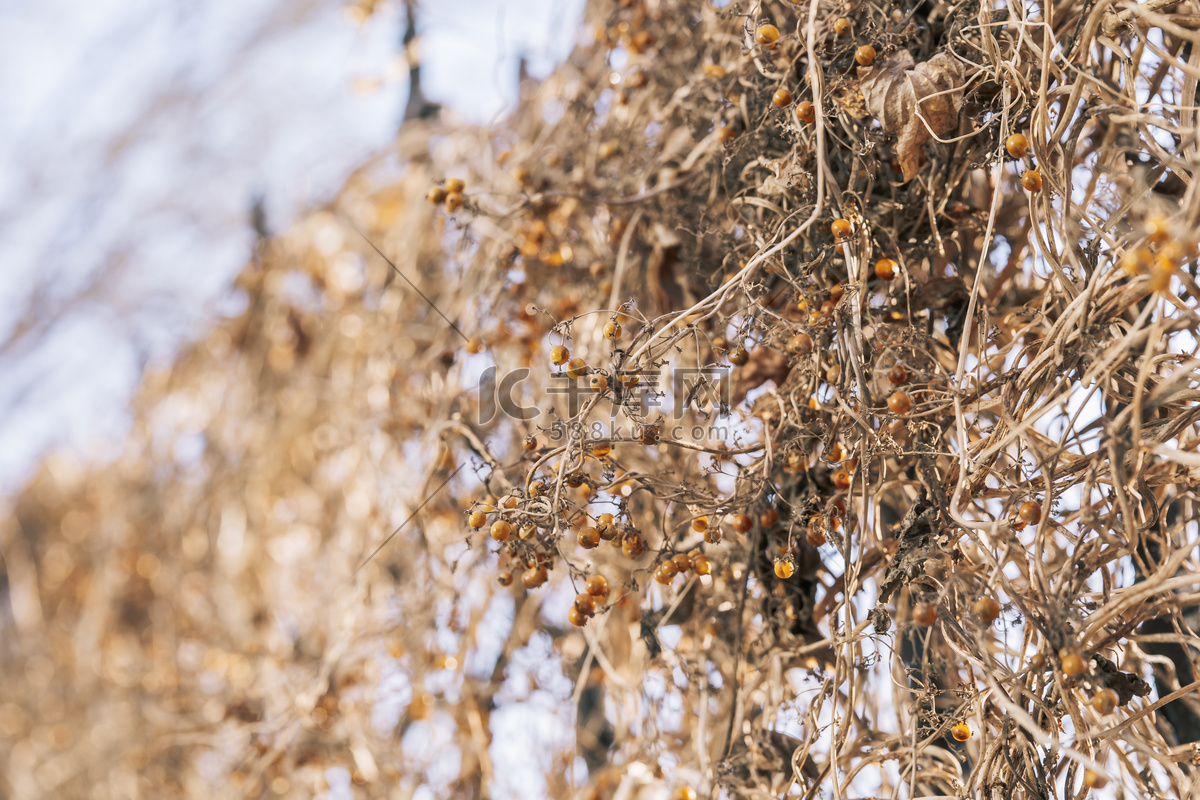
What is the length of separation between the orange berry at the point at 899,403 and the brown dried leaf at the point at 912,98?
0.51 feet

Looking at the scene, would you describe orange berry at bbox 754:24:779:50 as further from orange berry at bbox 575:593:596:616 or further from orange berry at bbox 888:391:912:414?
orange berry at bbox 575:593:596:616

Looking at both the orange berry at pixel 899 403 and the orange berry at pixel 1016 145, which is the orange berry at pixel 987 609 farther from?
the orange berry at pixel 1016 145

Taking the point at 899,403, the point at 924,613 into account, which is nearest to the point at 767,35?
the point at 899,403

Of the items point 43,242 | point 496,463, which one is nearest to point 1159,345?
point 496,463

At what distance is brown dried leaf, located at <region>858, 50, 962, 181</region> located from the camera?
481 millimetres

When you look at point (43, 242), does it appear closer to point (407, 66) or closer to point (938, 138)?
point (407, 66)

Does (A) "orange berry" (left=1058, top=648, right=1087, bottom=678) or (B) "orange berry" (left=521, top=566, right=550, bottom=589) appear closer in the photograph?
(A) "orange berry" (left=1058, top=648, right=1087, bottom=678)

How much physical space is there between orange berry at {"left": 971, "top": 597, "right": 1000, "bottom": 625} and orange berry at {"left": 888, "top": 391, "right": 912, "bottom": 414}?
0.13 meters

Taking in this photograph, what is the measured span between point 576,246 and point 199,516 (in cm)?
102

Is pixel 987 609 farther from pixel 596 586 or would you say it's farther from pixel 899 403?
pixel 596 586

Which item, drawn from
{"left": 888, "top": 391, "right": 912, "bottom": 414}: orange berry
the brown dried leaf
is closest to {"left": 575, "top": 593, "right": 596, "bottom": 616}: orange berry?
{"left": 888, "top": 391, "right": 912, "bottom": 414}: orange berry

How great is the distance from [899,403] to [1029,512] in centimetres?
11

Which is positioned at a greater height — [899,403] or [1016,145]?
[1016,145]

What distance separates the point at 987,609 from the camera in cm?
44
